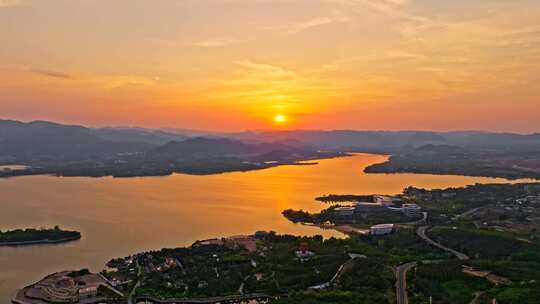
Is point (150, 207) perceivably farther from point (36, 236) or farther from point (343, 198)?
point (343, 198)

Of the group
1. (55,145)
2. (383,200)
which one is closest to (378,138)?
(55,145)

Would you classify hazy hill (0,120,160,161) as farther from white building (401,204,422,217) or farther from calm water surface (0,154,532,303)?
white building (401,204,422,217)

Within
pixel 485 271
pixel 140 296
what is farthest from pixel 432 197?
pixel 140 296

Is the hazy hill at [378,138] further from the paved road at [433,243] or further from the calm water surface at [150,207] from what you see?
the paved road at [433,243]

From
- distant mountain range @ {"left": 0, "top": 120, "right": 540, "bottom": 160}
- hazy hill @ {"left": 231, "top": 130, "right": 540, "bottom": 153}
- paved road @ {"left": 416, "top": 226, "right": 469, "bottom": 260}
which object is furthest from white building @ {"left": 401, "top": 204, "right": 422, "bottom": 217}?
hazy hill @ {"left": 231, "top": 130, "right": 540, "bottom": 153}

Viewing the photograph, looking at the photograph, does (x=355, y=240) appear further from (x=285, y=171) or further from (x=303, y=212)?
(x=285, y=171)

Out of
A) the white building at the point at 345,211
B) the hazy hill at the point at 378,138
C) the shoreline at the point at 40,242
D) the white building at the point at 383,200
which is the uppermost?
the hazy hill at the point at 378,138

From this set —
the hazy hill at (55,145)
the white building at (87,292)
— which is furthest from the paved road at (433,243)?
the hazy hill at (55,145)
